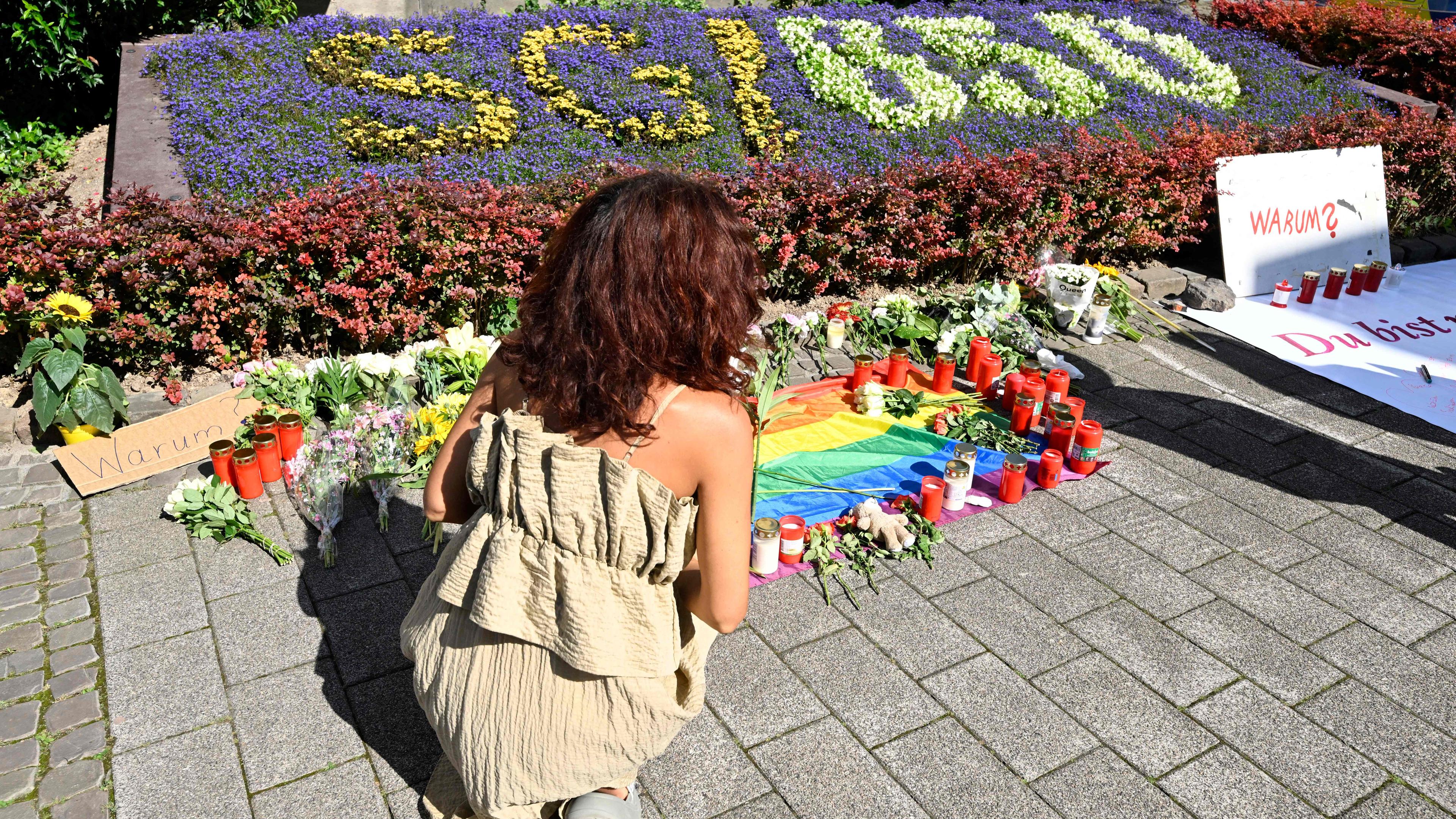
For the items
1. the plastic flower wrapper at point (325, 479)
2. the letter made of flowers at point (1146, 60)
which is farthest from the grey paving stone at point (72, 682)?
the letter made of flowers at point (1146, 60)

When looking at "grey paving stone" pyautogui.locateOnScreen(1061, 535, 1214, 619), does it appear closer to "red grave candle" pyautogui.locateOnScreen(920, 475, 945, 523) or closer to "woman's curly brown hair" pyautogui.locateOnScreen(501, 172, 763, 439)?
"red grave candle" pyautogui.locateOnScreen(920, 475, 945, 523)

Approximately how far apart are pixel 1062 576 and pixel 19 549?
381 centimetres

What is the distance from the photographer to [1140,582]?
3.54 metres

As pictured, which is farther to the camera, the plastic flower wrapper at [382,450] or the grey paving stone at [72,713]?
the plastic flower wrapper at [382,450]

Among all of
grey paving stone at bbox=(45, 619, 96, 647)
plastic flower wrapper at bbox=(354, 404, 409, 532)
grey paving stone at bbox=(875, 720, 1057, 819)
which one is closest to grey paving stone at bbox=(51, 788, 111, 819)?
grey paving stone at bbox=(45, 619, 96, 647)

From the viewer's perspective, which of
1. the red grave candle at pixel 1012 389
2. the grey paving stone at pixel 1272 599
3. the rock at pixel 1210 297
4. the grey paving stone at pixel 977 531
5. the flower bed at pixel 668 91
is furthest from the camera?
the rock at pixel 1210 297

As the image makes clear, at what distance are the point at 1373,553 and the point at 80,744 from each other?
14.8 feet

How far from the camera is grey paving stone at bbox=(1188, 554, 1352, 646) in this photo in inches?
131

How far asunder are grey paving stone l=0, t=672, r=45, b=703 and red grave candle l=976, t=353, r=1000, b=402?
4.04 metres

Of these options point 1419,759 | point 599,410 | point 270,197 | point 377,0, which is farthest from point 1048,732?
point 377,0

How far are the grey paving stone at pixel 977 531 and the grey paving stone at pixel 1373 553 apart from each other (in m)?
1.20

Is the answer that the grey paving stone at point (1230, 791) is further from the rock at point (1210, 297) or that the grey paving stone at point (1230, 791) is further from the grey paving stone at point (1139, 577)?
the rock at point (1210, 297)

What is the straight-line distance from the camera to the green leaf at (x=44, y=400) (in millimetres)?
3787

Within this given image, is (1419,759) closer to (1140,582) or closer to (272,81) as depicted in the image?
(1140,582)
